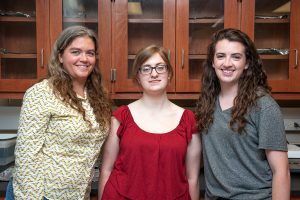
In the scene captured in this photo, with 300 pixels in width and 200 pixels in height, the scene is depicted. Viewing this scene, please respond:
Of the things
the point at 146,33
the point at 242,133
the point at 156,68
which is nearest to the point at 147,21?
the point at 146,33

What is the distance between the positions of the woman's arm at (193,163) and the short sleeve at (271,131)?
0.33m

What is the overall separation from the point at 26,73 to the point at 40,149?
0.80 m

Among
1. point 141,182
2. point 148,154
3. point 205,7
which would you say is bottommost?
point 141,182

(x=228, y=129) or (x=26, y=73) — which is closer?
(x=228, y=129)

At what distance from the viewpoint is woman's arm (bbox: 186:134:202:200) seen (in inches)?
58.5

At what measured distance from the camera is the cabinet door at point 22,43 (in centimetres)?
187

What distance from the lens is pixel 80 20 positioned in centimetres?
192

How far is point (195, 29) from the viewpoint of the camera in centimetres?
193

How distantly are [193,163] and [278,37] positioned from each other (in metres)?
0.99

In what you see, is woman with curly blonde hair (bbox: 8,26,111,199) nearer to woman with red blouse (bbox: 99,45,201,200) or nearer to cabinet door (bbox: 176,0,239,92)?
woman with red blouse (bbox: 99,45,201,200)

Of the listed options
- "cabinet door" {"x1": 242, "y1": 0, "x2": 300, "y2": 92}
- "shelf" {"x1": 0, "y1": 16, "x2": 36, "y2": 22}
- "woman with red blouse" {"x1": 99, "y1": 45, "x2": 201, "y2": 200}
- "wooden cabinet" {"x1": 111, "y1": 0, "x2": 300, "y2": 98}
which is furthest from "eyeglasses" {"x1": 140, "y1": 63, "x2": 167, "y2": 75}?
"shelf" {"x1": 0, "y1": 16, "x2": 36, "y2": 22}

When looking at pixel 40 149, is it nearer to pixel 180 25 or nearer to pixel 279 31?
pixel 180 25

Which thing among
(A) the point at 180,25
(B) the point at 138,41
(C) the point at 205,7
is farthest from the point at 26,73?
(C) the point at 205,7

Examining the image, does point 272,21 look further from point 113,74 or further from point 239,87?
point 113,74
